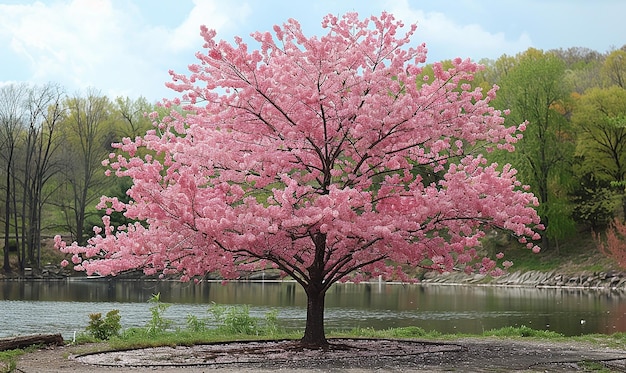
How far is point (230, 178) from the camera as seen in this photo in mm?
12727

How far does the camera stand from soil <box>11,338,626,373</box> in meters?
10.5

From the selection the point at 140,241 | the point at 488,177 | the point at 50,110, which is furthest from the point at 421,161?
the point at 50,110

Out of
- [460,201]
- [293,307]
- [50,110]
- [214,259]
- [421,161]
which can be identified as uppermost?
[50,110]

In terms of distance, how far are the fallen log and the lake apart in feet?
10.0

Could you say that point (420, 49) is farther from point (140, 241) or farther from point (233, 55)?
point (140, 241)

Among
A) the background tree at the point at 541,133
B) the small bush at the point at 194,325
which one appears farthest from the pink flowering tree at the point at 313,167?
the background tree at the point at 541,133

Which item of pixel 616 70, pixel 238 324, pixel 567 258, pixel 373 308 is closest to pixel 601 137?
pixel 567 258

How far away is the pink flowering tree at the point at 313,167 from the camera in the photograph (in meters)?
11.9

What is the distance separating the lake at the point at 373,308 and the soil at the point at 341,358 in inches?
157

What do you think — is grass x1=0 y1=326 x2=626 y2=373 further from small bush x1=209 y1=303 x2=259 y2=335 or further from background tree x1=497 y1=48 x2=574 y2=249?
background tree x1=497 y1=48 x2=574 y2=249

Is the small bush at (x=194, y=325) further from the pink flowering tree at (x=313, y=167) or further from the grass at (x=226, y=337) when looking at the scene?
the pink flowering tree at (x=313, y=167)

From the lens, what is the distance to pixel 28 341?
496 inches

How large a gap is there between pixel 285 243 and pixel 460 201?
10.0 feet

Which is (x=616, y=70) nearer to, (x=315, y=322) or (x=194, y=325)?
(x=194, y=325)
